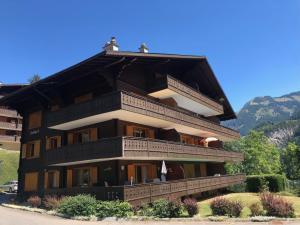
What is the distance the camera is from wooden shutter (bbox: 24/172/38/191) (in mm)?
32750

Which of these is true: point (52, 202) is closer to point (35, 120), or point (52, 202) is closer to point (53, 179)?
point (53, 179)

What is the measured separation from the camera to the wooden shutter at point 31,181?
3275 centimetres

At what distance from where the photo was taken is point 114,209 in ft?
63.1

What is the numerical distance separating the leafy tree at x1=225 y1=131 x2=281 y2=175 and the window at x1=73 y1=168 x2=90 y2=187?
155 ft

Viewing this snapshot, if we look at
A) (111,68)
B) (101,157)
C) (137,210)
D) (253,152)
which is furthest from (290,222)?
(253,152)

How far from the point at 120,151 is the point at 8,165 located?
48216 millimetres

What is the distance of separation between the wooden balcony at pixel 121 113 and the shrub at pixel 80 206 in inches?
241

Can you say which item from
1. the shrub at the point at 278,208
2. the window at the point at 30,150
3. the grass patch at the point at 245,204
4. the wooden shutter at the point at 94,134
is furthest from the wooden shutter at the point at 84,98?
the shrub at the point at 278,208

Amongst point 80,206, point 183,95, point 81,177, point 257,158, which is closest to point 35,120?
point 81,177

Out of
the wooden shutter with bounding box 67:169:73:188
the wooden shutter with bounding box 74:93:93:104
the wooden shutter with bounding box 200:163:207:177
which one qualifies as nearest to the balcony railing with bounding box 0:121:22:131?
the wooden shutter with bounding box 74:93:93:104

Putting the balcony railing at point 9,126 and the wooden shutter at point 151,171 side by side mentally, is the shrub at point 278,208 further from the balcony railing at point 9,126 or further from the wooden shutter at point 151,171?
the balcony railing at point 9,126

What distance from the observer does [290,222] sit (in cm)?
1602

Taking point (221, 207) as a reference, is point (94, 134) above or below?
above

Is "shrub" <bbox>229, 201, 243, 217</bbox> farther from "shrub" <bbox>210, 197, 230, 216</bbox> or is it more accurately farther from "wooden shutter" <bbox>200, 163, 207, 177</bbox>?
"wooden shutter" <bbox>200, 163, 207, 177</bbox>
